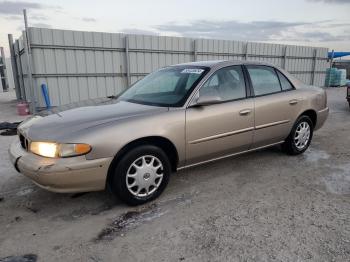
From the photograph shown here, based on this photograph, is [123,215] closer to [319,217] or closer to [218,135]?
[218,135]

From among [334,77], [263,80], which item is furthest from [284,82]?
[334,77]

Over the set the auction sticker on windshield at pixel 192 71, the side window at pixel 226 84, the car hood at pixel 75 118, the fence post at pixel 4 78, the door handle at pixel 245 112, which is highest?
the auction sticker on windshield at pixel 192 71

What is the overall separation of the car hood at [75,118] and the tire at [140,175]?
41cm

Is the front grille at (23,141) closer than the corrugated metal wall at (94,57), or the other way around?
the front grille at (23,141)

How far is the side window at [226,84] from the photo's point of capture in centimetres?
358

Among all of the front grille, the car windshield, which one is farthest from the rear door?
the front grille

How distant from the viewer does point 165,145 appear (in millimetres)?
3301

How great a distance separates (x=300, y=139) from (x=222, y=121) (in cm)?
182

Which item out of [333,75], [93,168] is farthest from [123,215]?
[333,75]

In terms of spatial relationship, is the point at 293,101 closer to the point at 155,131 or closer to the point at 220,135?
the point at 220,135

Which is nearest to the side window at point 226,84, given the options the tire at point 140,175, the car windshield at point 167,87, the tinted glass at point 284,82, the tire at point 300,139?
the car windshield at point 167,87

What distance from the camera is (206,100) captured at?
10.8 ft

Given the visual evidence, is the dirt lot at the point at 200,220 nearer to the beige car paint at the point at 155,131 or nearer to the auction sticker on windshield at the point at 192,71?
the beige car paint at the point at 155,131

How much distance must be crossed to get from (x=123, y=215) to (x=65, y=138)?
0.95m
